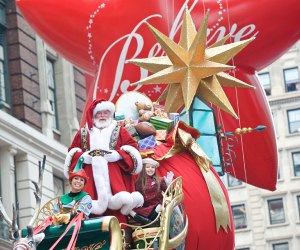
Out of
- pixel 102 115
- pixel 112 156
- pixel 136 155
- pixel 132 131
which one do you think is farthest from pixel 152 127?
pixel 112 156

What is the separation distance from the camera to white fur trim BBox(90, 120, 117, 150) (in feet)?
44.1

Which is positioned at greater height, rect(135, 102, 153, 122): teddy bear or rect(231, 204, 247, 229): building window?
rect(231, 204, 247, 229): building window

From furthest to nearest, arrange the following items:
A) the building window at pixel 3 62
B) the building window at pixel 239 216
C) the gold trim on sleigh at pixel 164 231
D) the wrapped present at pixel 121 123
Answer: the building window at pixel 239 216
the building window at pixel 3 62
the wrapped present at pixel 121 123
the gold trim on sleigh at pixel 164 231

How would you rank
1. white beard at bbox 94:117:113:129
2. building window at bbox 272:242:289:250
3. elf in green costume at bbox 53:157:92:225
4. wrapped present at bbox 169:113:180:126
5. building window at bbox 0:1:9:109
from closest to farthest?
1. elf in green costume at bbox 53:157:92:225
2. white beard at bbox 94:117:113:129
3. wrapped present at bbox 169:113:180:126
4. building window at bbox 0:1:9:109
5. building window at bbox 272:242:289:250

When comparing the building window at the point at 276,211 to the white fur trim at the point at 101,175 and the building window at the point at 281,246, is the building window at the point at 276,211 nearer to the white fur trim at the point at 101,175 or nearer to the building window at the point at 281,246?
the building window at the point at 281,246

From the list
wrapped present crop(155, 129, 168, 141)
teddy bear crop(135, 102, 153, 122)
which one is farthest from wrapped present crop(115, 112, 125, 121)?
wrapped present crop(155, 129, 168, 141)

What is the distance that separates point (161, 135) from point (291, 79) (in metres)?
46.6

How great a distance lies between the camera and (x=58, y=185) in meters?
34.3

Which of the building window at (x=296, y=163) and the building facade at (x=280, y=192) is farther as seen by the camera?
the building window at (x=296, y=163)

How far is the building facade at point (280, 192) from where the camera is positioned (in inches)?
2306

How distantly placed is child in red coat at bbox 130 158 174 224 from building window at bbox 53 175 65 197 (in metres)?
20.2

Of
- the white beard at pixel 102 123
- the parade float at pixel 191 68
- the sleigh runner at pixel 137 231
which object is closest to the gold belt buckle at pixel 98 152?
the white beard at pixel 102 123

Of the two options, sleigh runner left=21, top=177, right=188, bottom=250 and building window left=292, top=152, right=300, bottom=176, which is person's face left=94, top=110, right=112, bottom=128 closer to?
sleigh runner left=21, top=177, right=188, bottom=250

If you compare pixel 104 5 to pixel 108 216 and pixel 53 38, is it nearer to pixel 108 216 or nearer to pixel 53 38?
pixel 53 38
